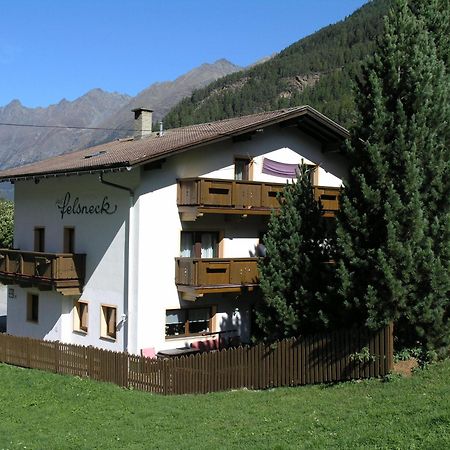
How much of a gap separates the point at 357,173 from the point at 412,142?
58.5 inches

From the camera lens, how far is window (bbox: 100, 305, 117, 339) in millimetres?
21906

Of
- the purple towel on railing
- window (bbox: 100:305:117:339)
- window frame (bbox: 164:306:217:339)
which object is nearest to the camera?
window frame (bbox: 164:306:217:339)

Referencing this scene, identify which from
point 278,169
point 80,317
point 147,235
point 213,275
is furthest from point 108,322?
point 278,169

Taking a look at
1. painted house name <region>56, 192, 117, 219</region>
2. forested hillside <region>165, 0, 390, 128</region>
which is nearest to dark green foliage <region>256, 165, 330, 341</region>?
painted house name <region>56, 192, 117, 219</region>

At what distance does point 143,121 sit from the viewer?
89.6 ft

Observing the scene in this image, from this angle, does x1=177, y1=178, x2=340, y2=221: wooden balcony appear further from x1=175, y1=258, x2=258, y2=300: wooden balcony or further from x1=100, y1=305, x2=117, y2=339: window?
x1=100, y1=305, x2=117, y2=339: window

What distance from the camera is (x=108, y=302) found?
71.9 ft

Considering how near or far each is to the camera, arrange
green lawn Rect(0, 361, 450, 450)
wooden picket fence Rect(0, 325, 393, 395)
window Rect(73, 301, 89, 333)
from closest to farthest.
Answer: green lawn Rect(0, 361, 450, 450)
wooden picket fence Rect(0, 325, 393, 395)
window Rect(73, 301, 89, 333)

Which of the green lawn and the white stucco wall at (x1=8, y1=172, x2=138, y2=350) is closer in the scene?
the green lawn

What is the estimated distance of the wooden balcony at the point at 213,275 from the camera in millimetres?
20469

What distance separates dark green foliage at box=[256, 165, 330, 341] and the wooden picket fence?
0.87 meters

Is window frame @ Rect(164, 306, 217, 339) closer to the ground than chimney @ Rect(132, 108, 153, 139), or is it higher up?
closer to the ground

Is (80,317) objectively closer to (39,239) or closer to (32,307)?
(32,307)

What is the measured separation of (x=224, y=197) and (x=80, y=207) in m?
6.00
